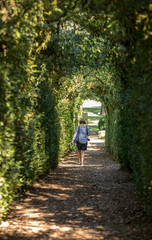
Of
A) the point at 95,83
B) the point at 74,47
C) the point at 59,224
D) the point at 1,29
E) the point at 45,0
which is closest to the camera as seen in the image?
the point at 1,29

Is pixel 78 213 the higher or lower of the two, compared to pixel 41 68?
lower

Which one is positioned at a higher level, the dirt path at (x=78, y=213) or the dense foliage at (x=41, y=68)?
the dense foliage at (x=41, y=68)

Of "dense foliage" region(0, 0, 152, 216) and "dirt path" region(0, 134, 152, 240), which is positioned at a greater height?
"dense foliage" region(0, 0, 152, 216)

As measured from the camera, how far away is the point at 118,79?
10555 mm

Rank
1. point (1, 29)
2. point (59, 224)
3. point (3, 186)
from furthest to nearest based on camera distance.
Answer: point (59, 224)
point (3, 186)
point (1, 29)

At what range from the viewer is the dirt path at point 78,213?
4.94 metres

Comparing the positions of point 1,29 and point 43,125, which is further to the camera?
point 43,125

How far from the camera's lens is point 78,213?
6105 millimetres

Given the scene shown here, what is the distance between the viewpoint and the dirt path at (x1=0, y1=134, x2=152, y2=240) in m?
4.94

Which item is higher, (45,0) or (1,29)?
(45,0)

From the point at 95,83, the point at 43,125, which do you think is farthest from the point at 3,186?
the point at 95,83

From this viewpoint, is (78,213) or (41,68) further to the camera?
(41,68)

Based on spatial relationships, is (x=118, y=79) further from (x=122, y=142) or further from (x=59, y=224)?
(x=59, y=224)

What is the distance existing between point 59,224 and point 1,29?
328 cm
